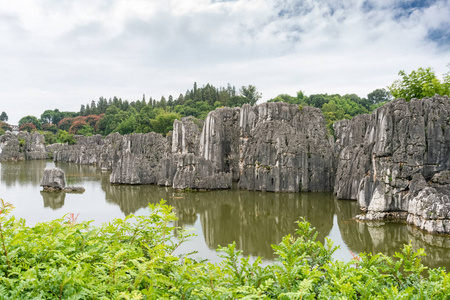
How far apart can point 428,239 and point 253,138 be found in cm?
1470

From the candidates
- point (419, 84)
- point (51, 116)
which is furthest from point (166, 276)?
point (51, 116)

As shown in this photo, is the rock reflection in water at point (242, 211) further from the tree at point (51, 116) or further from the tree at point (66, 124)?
the tree at point (51, 116)

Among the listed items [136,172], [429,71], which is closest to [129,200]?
[136,172]

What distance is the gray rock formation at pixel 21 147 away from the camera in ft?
177

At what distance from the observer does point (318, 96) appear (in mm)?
73562

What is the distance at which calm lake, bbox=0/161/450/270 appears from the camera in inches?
440

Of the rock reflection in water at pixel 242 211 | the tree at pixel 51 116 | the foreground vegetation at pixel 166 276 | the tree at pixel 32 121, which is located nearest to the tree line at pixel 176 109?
the tree at pixel 32 121

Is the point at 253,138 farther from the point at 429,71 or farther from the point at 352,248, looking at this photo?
the point at 429,71

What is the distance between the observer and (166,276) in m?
3.17

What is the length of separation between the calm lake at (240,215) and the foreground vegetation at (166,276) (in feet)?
19.6

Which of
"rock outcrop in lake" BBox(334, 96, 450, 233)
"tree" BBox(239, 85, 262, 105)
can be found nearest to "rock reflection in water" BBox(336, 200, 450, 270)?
"rock outcrop in lake" BBox(334, 96, 450, 233)

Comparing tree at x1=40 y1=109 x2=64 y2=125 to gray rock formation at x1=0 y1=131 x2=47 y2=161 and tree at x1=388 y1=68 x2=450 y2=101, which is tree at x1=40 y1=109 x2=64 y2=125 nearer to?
gray rock formation at x1=0 y1=131 x2=47 y2=161

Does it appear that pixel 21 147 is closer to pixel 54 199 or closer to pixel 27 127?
pixel 27 127

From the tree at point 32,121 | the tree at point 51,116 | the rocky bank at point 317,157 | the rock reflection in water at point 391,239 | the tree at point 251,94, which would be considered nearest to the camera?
the rock reflection in water at point 391,239
